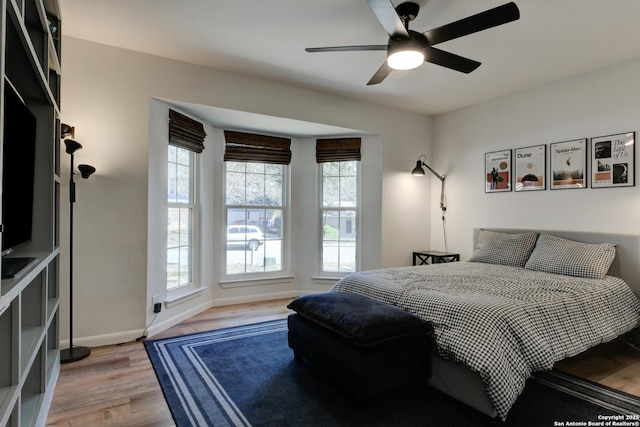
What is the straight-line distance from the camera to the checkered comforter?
1.90 metres

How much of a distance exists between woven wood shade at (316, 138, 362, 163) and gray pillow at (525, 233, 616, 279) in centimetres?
229

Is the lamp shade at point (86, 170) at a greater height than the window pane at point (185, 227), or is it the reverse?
the lamp shade at point (86, 170)

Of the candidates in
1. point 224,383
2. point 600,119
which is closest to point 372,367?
point 224,383

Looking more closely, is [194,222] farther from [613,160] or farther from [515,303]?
[613,160]

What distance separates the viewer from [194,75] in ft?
11.2

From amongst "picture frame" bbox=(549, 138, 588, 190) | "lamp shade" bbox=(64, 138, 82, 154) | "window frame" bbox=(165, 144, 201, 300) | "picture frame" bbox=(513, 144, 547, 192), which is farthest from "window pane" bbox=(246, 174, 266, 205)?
"picture frame" bbox=(549, 138, 588, 190)

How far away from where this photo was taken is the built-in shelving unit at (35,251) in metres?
1.31

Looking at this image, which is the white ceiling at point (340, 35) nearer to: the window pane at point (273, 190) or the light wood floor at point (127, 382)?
the window pane at point (273, 190)

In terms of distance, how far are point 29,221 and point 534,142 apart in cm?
438

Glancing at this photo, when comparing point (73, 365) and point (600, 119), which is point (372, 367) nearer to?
point (73, 365)

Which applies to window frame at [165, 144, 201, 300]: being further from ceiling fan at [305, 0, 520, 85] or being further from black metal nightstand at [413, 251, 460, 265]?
black metal nightstand at [413, 251, 460, 265]

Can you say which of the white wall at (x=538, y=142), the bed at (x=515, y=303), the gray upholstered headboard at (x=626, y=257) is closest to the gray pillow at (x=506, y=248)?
the bed at (x=515, y=303)

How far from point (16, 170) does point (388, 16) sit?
74.8 inches

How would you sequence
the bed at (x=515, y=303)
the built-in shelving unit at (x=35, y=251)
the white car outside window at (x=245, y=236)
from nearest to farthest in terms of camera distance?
the built-in shelving unit at (x=35, y=251) → the bed at (x=515, y=303) → the white car outside window at (x=245, y=236)
